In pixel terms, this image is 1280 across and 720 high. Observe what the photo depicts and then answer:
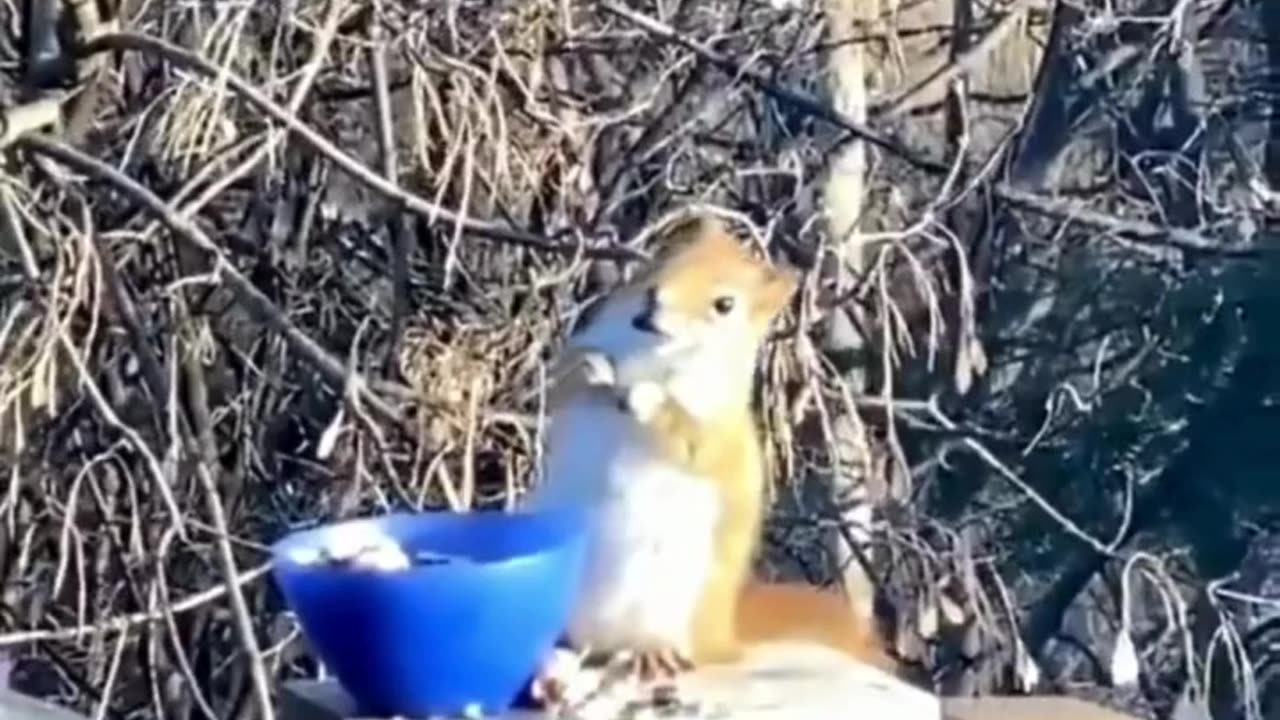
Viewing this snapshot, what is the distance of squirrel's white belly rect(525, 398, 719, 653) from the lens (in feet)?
5.51

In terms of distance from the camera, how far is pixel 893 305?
3.22 metres

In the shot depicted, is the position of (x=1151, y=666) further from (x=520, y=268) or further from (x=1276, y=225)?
(x=520, y=268)

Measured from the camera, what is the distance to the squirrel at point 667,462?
1.68 m

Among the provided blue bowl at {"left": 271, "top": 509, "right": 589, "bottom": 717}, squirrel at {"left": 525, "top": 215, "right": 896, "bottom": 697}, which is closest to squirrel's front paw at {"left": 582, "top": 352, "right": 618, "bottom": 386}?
squirrel at {"left": 525, "top": 215, "right": 896, "bottom": 697}

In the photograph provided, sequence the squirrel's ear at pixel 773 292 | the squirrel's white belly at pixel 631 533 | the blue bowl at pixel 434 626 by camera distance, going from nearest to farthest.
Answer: the blue bowl at pixel 434 626 < the squirrel's white belly at pixel 631 533 < the squirrel's ear at pixel 773 292

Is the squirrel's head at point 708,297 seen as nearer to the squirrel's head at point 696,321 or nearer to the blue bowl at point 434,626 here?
the squirrel's head at point 696,321

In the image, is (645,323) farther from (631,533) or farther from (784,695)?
(784,695)

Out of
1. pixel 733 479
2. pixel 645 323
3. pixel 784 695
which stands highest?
pixel 645 323

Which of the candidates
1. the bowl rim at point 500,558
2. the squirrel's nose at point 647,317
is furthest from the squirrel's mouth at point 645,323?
the bowl rim at point 500,558

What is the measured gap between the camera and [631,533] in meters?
1.68

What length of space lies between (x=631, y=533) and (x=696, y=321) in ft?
0.49

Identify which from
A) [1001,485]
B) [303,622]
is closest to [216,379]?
[1001,485]

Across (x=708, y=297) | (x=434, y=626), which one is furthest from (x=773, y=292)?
(x=434, y=626)

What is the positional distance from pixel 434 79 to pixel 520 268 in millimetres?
319
